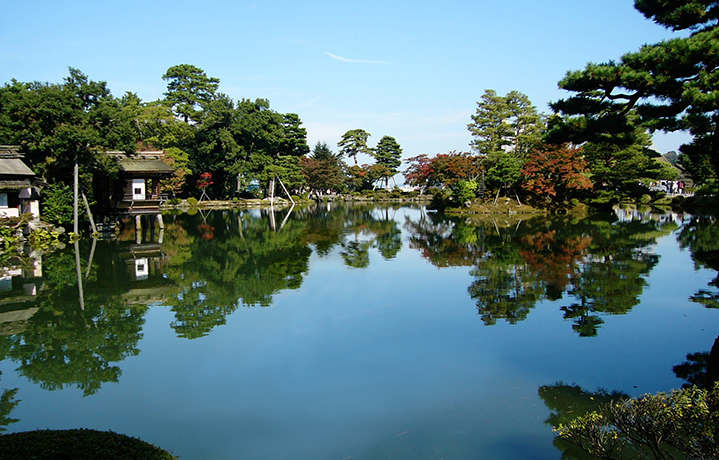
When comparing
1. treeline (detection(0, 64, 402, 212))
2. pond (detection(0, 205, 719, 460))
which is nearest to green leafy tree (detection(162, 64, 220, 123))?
treeline (detection(0, 64, 402, 212))

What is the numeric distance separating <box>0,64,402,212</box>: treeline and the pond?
6312 millimetres

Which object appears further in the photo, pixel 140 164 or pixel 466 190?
pixel 466 190

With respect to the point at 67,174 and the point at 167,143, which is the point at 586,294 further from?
the point at 167,143

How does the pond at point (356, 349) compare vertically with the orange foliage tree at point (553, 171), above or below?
below

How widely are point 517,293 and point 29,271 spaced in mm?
13485

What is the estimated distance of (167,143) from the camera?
43844mm

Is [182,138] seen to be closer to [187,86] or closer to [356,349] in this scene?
[187,86]

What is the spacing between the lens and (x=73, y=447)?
137 inches

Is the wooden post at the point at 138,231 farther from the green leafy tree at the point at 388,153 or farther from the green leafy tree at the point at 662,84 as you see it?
the green leafy tree at the point at 388,153

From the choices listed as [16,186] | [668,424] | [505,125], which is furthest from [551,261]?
[505,125]

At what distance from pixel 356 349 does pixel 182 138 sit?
1622 inches

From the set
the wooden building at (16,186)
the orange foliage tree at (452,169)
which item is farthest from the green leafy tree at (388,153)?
the wooden building at (16,186)

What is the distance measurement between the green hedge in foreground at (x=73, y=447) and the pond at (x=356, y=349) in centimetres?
117

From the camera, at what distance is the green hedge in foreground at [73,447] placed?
3365mm
